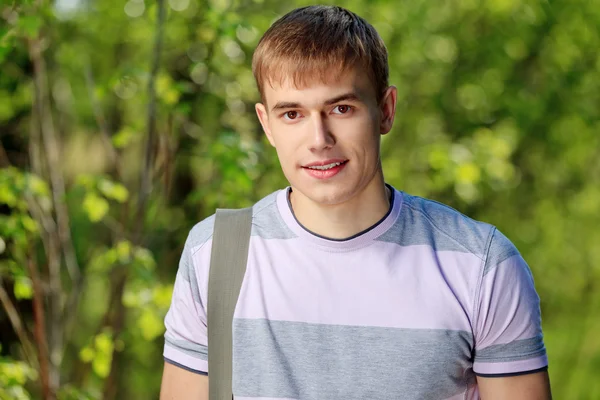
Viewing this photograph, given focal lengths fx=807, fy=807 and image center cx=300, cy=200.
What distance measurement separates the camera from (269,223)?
2055 mm

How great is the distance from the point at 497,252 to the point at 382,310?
0.30m

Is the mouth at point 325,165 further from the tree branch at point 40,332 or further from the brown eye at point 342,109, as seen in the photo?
the tree branch at point 40,332

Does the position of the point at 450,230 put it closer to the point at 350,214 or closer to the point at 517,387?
the point at 350,214

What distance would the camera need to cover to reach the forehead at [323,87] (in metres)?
1.88

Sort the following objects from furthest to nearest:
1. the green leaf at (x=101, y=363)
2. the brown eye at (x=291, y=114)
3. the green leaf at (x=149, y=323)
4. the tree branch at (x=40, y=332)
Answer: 1. the tree branch at (x=40, y=332)
2. the green leaf at (x=101, y=363)
3. the green leaf at (x=149, y=323)
4. the brown eye at (x=291, y=114)

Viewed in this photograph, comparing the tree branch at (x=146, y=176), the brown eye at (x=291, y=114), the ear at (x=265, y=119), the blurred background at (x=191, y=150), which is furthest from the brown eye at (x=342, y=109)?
the tree branch at (x=146, y=176)

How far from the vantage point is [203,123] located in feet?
15.9

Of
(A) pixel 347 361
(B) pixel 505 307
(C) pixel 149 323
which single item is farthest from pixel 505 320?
(C) pixel 149 323

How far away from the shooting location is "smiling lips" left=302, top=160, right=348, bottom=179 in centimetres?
191

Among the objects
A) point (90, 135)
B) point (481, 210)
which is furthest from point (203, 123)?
point (481, 210)

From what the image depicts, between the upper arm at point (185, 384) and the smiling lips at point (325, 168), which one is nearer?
the smiling lips at point (325, 168)

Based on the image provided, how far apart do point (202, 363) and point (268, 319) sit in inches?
9.2

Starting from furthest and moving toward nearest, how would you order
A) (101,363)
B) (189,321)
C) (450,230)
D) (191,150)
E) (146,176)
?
(191,150)
(146,176)
(101,363)
(189,321)
(450,230)

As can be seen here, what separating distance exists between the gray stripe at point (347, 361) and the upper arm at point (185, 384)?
0.44 ft
